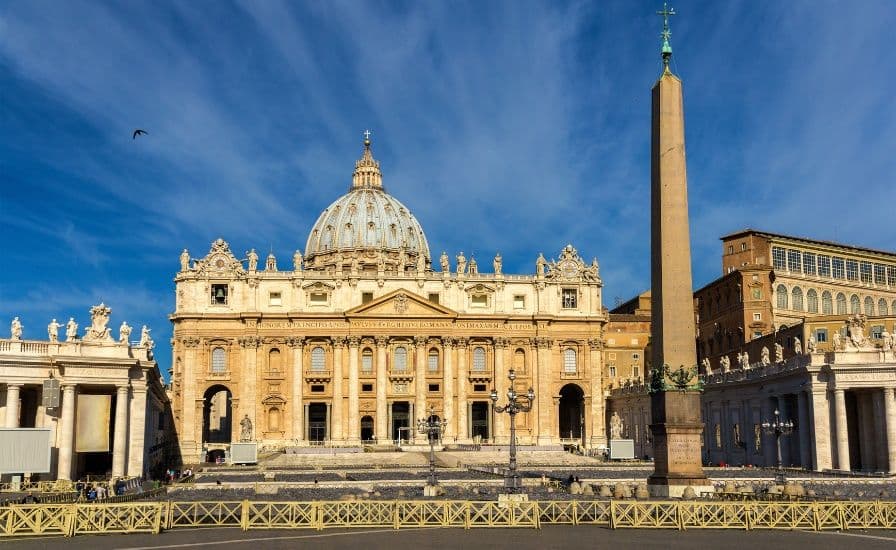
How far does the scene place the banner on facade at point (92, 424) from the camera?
4612 cm

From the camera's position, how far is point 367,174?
13962 centimetres

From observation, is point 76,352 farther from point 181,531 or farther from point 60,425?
point 181,531

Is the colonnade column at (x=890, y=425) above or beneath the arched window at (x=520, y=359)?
beneath

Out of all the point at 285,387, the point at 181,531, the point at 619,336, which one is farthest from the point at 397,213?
the point at 181,531

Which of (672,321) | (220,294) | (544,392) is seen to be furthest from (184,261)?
(672,321)

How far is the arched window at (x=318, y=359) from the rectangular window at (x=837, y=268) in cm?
4353

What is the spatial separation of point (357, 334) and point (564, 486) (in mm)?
49062

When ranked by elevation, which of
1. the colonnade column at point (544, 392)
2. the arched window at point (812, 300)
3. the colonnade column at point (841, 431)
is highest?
the arched window at point (812, 300)

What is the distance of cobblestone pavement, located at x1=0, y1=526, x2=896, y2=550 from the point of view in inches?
879

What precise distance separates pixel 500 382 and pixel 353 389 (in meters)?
12.9

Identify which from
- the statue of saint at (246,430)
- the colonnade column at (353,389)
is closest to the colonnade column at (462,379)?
the colonnade column at (353,389)

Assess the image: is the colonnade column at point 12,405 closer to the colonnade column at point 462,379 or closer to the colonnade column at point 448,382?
the colonnade column at point 448,382

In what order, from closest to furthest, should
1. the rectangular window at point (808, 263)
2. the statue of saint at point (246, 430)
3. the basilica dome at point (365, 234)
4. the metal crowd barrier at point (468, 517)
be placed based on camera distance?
the metal crowd barrier at point (468, 517)
the rectangular window at point (808, 263)
the statue of saint at point (246, 430)
the basilica dome at point (365, 234)

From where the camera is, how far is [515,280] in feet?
304
